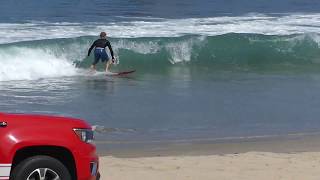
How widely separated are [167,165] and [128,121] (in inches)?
170

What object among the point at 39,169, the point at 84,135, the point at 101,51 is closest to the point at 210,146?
the point at 84,135

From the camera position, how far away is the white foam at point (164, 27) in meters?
29.7

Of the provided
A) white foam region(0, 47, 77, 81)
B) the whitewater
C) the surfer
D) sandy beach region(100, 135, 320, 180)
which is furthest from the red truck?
the surfer

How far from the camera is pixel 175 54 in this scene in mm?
27328

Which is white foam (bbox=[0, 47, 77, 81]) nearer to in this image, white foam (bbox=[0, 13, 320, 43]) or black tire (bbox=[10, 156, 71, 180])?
white foam (bbox=[0, 13, 320, 43])

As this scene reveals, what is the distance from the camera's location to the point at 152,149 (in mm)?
12391

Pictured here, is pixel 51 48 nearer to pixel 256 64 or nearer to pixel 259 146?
pixel 256 64

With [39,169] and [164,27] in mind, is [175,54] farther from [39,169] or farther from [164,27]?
[39,169]

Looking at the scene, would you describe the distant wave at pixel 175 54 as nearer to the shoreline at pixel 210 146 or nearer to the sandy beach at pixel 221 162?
the shoreline at pixel 210 146

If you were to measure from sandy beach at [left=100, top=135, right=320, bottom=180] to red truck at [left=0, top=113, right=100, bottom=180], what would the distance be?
5.73 feet

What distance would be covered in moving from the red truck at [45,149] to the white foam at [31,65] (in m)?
13.4

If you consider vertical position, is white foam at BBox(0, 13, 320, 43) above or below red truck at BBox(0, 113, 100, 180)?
below

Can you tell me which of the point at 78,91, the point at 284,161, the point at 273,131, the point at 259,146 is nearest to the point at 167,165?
the point at 284,161

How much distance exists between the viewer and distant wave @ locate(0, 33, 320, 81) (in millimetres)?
24083
